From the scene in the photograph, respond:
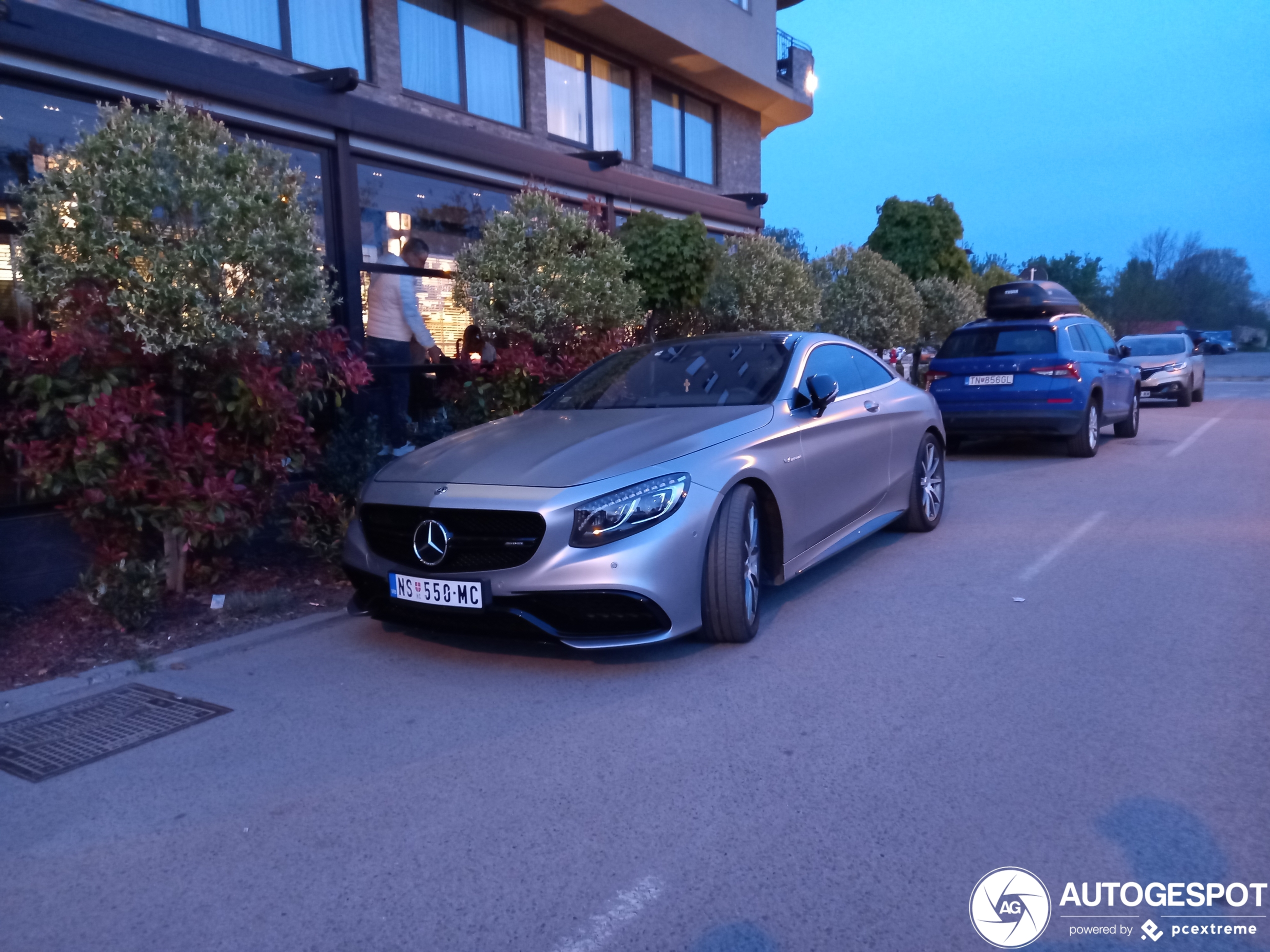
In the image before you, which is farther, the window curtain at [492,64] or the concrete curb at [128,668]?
the window curtain at [492,64]

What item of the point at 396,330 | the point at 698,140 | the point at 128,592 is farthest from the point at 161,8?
the point at 698,140

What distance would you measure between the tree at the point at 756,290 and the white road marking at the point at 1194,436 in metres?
4.85

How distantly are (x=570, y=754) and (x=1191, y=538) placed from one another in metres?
5.49

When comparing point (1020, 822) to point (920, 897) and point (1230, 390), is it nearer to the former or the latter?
point (920, 897)

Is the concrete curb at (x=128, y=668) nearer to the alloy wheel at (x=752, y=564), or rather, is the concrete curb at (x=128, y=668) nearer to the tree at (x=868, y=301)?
the alloy wheel at (x=752, y=564)

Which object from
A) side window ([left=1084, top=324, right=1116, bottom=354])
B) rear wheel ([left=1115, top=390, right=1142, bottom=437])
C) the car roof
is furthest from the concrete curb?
rear wheel ([left=1115, top=390, right=1142, bottom=437])

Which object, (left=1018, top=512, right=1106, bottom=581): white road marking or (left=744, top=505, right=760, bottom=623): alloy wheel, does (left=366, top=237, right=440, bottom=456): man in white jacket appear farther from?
(left=1018, top=512, right=1106, bottom=581): white road marking

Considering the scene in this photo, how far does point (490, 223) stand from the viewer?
885cm

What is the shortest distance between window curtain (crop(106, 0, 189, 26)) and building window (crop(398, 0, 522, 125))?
103 inches

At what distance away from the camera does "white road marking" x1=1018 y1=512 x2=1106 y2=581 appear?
6387mm

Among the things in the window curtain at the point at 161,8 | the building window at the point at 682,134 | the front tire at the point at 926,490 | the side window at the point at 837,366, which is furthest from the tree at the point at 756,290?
the window curtain at the point at 161,8

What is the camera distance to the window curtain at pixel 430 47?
11.1 metres

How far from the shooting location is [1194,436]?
14.1m

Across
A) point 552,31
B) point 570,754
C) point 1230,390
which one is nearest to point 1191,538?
point 570,754
